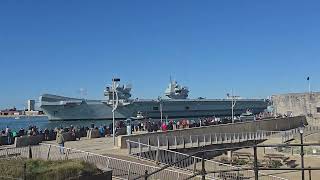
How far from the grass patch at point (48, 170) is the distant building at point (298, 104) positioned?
57347 mm

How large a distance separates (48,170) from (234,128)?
30.4 meters

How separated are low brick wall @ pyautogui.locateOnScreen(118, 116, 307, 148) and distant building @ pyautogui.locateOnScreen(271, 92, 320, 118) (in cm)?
391

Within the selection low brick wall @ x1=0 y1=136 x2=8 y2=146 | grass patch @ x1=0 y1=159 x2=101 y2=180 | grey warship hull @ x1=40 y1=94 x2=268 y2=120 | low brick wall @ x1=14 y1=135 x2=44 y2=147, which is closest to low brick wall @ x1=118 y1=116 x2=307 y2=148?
low brick wall @ x1=14 y1=135 x2=44 y2=147

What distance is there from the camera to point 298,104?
230ft

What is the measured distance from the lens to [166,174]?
19734 mm

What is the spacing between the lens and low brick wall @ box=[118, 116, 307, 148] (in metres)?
28.7

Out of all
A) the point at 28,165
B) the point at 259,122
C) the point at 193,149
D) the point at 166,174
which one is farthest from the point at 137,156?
the point at 259,122

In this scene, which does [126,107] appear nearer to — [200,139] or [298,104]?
[298,104]

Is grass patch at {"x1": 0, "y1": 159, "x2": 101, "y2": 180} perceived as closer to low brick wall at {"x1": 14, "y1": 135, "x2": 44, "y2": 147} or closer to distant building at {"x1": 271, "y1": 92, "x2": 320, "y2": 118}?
low brick wall at {"x1": 14, "y1": 135, "x2": 44, "y2": 147}

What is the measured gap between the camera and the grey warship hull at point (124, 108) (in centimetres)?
12988

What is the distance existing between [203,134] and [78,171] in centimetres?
2371

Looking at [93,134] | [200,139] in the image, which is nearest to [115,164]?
[200,139]

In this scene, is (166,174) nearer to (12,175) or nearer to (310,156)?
(12,175)

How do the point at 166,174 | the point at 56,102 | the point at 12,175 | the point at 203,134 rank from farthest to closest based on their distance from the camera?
the point at 56,102 → the point at 203,134 → the point at 166,174 → the point at 12,175
